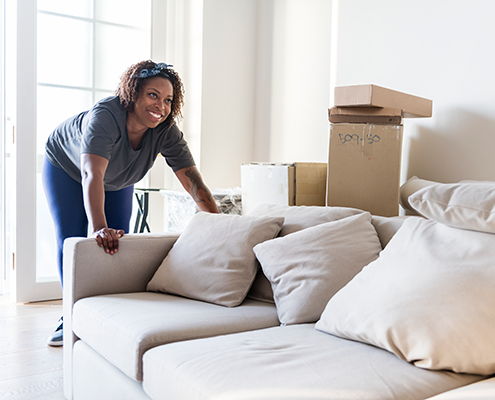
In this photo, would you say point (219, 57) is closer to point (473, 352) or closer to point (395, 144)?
point (395, 144)

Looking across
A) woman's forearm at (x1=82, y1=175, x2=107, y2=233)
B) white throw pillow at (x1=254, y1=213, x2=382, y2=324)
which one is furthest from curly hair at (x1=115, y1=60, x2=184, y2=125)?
white throw pillow at (x1=254, y1=213, x2=382, y2=324)

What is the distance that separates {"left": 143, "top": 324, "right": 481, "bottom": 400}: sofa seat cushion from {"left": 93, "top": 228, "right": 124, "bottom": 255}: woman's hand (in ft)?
2.00

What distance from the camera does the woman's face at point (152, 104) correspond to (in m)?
2.06

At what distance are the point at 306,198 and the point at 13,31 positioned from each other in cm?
213

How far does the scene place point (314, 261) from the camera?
1.50 m

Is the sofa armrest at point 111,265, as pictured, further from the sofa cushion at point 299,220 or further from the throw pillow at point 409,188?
the throw pillow at point 409,188

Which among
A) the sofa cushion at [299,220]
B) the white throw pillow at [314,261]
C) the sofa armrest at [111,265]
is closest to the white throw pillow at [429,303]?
the white throw pillow at [314,261]

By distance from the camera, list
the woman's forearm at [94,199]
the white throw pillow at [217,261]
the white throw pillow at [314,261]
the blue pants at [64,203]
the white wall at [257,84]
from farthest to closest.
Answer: the white wall at [257,84], the blue pants at [64,203], the woman's forearm at [94,199], the white throw pillow at [217,261], the white throw pillow at [314,261]

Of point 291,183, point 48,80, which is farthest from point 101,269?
point 48,80

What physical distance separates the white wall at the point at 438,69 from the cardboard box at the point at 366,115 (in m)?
0.29

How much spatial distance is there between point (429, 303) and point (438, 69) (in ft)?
4.39

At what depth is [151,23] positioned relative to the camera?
343 centimetres

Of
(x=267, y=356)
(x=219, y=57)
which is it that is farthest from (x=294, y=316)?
(x=219, y=57)

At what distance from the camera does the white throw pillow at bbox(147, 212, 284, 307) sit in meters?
1.64
